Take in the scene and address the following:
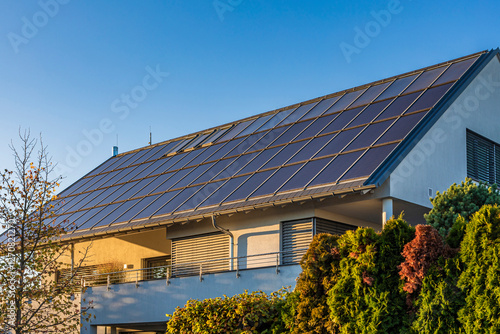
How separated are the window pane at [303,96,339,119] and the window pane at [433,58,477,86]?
4.55m

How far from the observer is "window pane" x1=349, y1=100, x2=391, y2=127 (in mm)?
19688

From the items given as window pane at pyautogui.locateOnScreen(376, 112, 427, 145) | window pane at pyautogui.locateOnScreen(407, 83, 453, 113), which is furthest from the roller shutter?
window pane at pyautogui.locateOnScreen(407, 83, 453, 113)

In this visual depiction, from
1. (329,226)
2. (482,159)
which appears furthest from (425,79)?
(329,226)

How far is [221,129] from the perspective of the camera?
2806 centimetres

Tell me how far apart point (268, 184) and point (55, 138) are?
6.42 metres

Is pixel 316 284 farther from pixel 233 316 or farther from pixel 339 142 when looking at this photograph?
pixel 339 142

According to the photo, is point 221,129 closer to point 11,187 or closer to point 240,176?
point 240,176

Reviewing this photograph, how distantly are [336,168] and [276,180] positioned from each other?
2211mm

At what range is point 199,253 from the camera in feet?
67.6

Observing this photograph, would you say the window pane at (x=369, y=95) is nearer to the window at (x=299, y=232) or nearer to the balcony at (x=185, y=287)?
the window at (x=299, y=232)

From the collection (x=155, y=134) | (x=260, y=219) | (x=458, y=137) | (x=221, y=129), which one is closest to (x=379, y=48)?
(x=458, y=137)

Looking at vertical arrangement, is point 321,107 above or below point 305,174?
above

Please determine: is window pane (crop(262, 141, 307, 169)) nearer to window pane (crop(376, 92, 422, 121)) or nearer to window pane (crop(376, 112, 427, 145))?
window pane (crop(376, 92, 422, 121))

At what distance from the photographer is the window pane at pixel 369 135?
1793 centimetres
